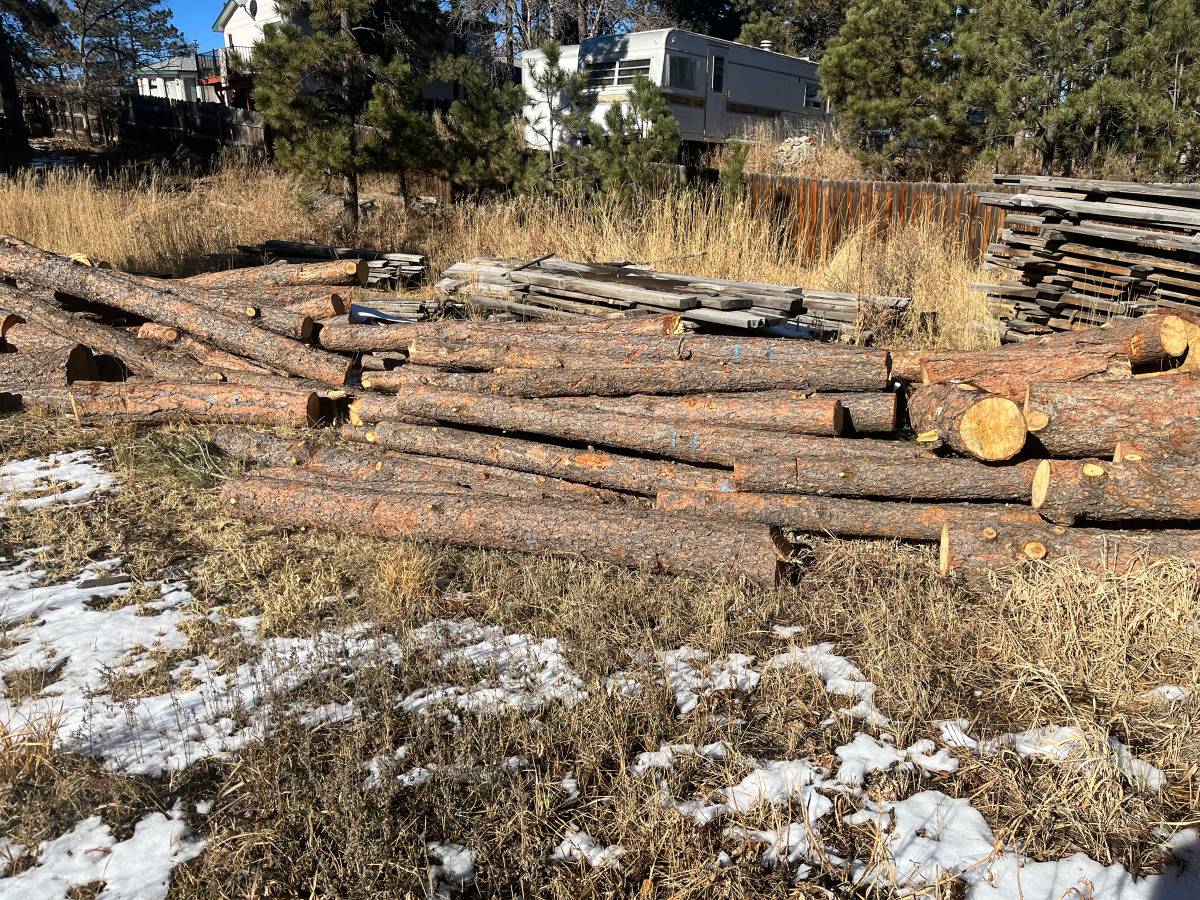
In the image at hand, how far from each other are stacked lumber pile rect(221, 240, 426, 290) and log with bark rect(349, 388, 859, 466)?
5.61 m

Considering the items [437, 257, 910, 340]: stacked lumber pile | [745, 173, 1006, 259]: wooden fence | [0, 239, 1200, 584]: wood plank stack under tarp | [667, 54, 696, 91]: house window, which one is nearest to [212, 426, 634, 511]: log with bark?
[0, 239, 1200, 584]: wood plank stack under tarp

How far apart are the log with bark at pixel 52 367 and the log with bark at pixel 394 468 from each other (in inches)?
86.1

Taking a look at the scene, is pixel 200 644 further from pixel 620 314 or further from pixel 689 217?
pixel 689 217

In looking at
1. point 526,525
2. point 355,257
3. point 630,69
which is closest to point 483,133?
point 355,257

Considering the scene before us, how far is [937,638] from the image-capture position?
3928 millimetres

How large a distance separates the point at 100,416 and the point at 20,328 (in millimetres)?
2060

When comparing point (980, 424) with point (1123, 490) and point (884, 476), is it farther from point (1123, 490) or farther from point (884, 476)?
point (1123, 490)

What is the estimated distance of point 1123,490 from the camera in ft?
14.0

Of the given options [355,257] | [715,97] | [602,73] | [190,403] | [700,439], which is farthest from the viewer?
[715,97]

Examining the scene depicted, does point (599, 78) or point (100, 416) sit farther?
point (599, 78)

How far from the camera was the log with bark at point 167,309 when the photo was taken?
7207mm

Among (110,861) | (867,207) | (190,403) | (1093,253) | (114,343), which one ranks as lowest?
(110,861)

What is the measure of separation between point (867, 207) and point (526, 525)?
33.0 ft

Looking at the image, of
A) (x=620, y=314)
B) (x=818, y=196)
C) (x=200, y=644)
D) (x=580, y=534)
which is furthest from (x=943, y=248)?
(x=200, y=644)
